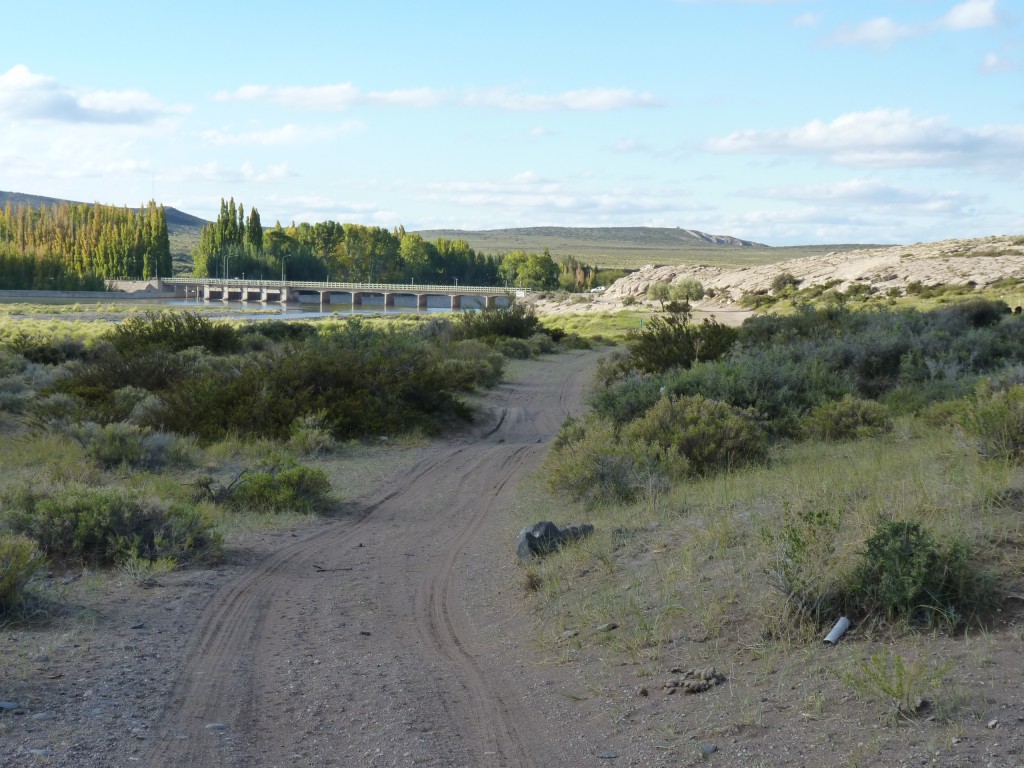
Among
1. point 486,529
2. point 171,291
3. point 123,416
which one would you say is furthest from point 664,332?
point 171,291

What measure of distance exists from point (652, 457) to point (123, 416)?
10651mm

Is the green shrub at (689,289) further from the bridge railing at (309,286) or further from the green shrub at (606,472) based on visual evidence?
the green shrub at (606,472)

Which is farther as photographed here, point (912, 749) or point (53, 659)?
point (53, 659)

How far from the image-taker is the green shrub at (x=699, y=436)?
11434 millimetres

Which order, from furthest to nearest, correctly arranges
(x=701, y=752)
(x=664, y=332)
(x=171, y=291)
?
1. (x=171, y=291)
2. (x=664, y=332)
3. (x=701, y=752)

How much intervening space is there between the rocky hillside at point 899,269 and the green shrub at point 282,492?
44713 millimetres

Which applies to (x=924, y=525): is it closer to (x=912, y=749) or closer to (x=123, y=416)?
(x=912, y=749)

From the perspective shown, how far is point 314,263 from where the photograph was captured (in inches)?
6294

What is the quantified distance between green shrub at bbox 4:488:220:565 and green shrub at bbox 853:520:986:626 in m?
5.66

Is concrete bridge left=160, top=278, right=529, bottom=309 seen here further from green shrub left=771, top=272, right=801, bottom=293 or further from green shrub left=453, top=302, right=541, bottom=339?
green shrub left=453, top=302, right=541, bottom=339

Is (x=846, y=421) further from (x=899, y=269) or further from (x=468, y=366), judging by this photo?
(x=899, y=269)

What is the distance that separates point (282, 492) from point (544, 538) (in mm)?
4057

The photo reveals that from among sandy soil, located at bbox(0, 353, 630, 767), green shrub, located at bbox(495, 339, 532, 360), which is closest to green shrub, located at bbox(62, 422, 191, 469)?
sandy soil, located at bbox(0, 353, 630, 767)

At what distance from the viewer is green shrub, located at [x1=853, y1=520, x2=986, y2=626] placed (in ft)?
17.6
